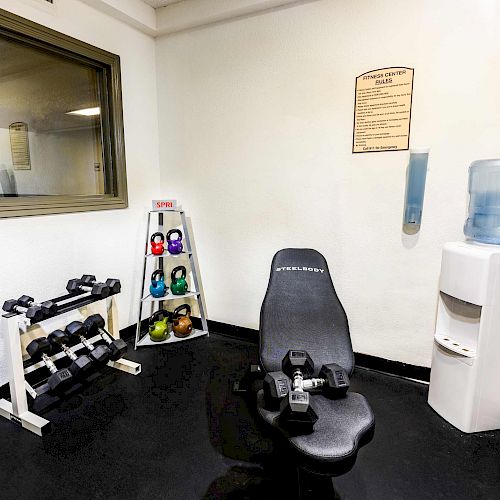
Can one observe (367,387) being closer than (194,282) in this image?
Yes

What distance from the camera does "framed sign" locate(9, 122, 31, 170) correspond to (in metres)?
2.20

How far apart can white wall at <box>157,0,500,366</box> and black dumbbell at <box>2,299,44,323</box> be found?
144cm

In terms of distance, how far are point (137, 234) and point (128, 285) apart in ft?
1.50

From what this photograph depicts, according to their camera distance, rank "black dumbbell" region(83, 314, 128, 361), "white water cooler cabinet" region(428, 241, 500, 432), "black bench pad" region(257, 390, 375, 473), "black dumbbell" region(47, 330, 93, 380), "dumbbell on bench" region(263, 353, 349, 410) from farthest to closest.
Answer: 1. "black dumbbell" region(83, 314, 128, 361)
2. "black dumbbell" region(47, 330, 93, 380)
3. "white water cooler cabinet" region(428, 241, 500, 432)
4. "dumbbell on bench" region(263, 353, 349, 410)
5. "black bench pad" region(257, 390, 375, 473)

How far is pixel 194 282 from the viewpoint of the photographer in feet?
10.2

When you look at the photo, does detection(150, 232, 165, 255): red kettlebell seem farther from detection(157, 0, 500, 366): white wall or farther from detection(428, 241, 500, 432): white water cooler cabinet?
detection(428, 241, 500, 432): white water cooler cabinet

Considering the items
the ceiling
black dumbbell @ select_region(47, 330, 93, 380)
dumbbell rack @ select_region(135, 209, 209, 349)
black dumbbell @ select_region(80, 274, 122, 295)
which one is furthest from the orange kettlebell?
the ceiling

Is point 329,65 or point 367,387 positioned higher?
point 329,65

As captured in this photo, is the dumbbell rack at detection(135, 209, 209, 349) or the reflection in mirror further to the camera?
the dumbbell rack at detection(135, 209, 209, 349)

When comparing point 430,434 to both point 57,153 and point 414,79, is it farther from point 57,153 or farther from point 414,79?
point 57,153

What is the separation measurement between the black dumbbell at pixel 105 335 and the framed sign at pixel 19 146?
110cm

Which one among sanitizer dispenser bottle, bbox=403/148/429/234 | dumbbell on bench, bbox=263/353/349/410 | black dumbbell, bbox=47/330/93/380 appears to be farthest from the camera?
sanitizer dispenser bottle, bbox=403/148/429/234

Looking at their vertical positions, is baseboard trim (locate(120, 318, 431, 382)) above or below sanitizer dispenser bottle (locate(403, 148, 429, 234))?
below

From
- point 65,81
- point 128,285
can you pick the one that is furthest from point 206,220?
point 65,81
